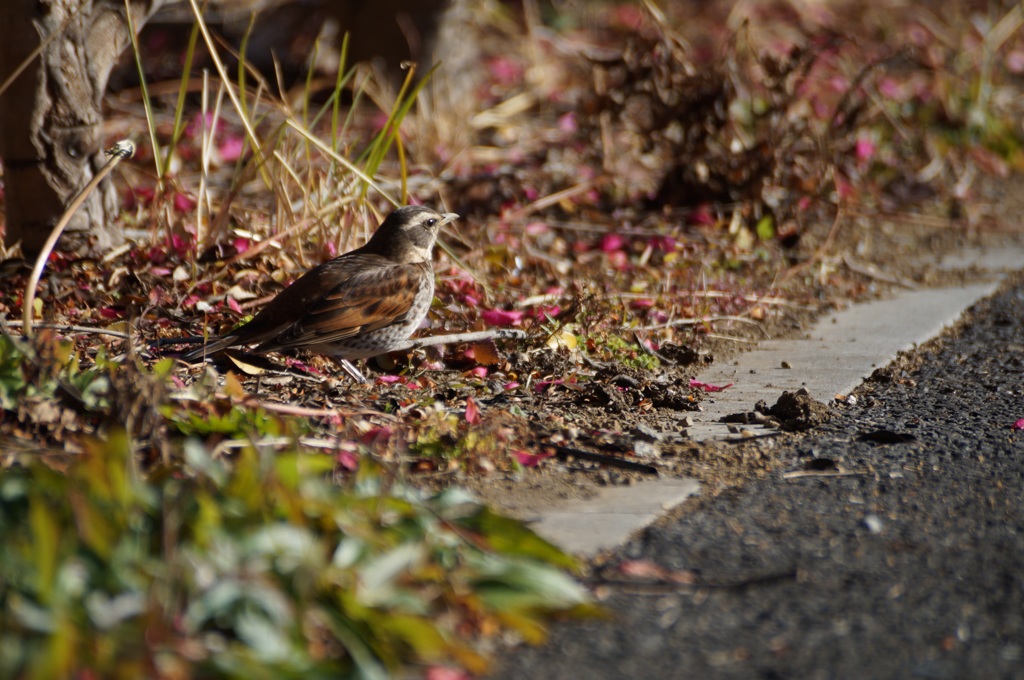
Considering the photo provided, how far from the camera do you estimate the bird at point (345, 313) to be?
15.5 ft

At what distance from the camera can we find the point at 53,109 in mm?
5359

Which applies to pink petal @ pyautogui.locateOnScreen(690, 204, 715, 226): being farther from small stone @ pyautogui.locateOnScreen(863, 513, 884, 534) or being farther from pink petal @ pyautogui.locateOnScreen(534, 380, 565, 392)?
small stone @ pyautogui.locateOnScreen(863, 513, 884, 534)

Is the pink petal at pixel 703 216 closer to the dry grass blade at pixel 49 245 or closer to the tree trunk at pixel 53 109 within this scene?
the tree trunk at pixel 53 109

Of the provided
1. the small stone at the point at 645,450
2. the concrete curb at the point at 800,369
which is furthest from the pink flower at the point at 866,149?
the small stone at the point at 645,450

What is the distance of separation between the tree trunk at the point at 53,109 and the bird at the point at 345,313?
119 cm

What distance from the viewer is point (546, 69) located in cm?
1088

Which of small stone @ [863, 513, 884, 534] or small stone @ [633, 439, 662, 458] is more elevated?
small stone @ [863, 513, 884, 534]

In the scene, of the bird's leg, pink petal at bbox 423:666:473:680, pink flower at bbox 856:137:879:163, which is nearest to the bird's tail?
the bird's leg

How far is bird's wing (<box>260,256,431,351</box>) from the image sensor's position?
474 centimetres

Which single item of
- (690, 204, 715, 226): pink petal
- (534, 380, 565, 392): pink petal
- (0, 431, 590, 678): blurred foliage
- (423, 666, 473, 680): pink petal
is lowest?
(534, 380, 565, 392): pink petal

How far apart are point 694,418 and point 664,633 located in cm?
177

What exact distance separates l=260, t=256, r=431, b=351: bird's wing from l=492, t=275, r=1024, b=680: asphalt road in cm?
179

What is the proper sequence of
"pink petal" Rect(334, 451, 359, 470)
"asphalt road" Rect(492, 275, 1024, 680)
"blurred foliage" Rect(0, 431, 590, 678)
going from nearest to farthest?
"blurred foliage" Rect(0, 431, 590, 678)
"asphalt road" Rect(492, 275, 1024, 680)
"pink petal" Rect(334, 451, 359, 470)

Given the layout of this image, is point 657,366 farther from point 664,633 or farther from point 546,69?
point 546,69
